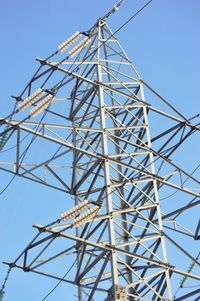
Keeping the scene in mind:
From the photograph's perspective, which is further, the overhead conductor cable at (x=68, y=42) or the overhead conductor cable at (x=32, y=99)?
the overhead conductor cable at (x=68, y=42)

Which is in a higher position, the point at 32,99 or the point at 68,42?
the point at 68,42

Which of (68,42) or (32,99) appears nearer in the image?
(32,99)

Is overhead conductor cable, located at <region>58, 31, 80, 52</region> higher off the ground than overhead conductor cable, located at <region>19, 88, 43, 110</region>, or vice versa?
overhead conductor cable, located at <region>58, 31, 80, 52</region>

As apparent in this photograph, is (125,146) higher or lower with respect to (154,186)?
higher

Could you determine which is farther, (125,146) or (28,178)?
(125,146)

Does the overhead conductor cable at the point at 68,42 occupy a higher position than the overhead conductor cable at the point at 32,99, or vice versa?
the overhead conductor cable at the point at 68,42

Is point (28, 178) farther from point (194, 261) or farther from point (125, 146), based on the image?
point (194, 261)

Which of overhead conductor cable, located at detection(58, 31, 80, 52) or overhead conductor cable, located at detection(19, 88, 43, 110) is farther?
overhead conductor cable, located at detection(58, 31, 80, 52)

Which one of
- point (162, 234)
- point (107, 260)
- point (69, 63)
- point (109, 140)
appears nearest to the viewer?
point (107, 260)

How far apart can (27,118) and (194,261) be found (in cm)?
699

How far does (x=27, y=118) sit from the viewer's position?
19875mm

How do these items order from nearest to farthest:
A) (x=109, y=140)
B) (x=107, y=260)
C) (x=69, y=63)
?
(x=107, y=260), (x=109, y=140), (x=69, y=63)

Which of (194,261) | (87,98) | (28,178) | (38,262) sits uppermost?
(87,98)

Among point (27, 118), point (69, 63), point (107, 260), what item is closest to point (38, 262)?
point (107, 260)
